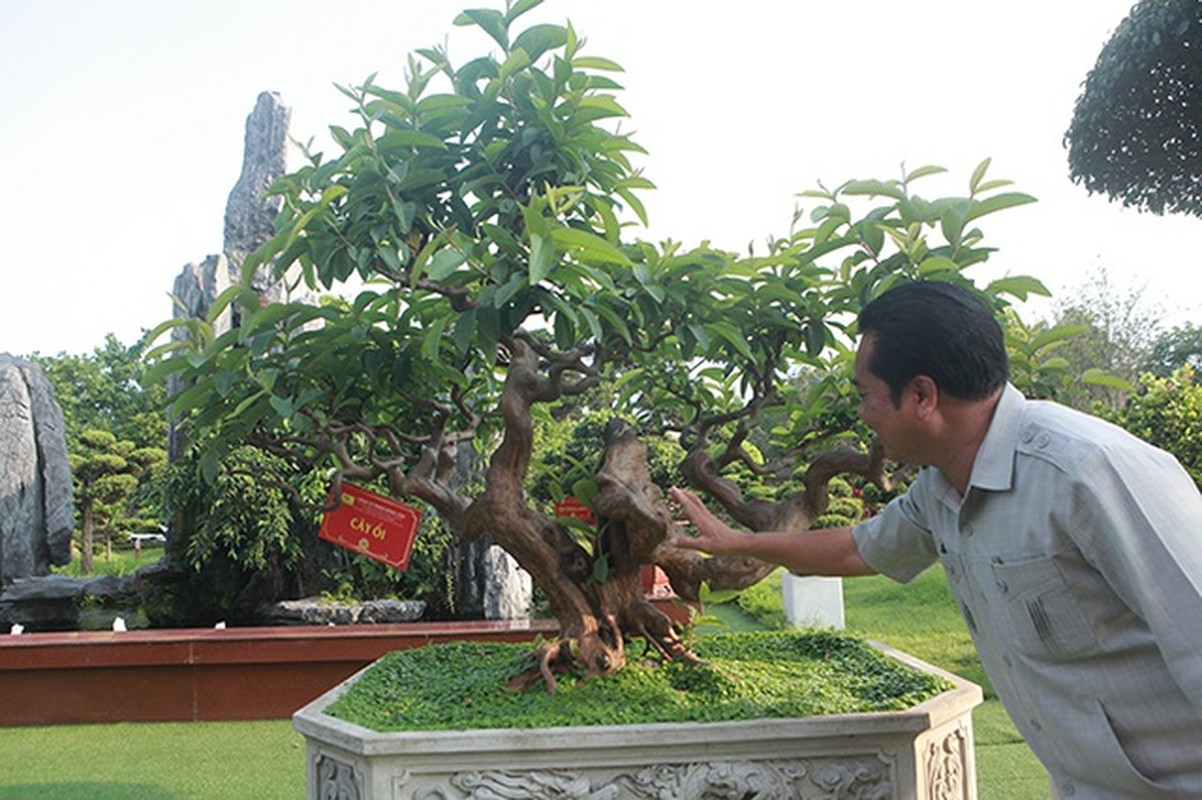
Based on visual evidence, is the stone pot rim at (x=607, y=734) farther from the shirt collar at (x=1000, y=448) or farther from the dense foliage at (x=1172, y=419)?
the dense foliage at (x=1172, y=419)

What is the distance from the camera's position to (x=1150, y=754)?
1136mm

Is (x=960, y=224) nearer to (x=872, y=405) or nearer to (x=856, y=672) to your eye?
(x=872, y=405)

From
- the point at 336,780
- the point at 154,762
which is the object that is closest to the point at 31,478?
the point at 154,762

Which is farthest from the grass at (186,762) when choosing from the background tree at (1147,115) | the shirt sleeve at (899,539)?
the background tree at (1147,115)

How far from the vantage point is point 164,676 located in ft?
13.8

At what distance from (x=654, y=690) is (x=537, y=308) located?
3.10 ft

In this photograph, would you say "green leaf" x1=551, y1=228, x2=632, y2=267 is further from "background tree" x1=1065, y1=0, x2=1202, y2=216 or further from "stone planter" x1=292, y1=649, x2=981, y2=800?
"background tree" x1=1065, y1=0, x2=1202, y2=216

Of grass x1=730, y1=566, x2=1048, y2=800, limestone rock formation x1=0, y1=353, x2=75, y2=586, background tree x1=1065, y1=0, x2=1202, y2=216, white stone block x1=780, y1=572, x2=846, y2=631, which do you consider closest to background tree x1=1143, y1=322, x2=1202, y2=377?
background tree x1=1065, y1=0, x2=1202, y2=216

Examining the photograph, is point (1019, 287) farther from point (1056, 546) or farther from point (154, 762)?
point (154, 762)

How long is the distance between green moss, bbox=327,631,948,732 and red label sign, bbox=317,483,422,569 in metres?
0.34

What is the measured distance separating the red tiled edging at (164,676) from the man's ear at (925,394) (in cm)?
320

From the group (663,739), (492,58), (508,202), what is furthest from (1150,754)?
(492,58)

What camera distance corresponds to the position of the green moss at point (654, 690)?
202cm

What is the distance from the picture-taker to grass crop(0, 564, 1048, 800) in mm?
3137
